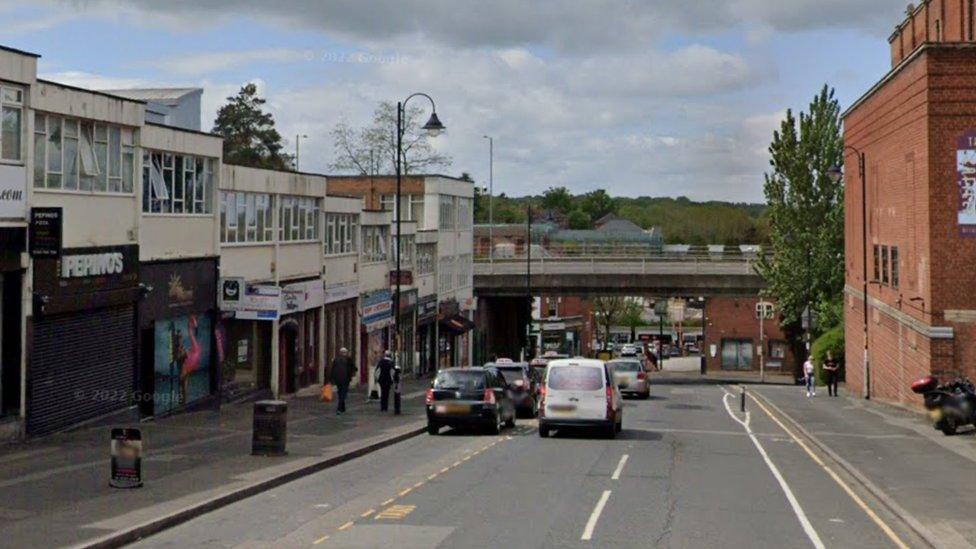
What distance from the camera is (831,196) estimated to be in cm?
7038

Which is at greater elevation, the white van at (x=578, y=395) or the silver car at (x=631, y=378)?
the white van at (x=578, y=395)

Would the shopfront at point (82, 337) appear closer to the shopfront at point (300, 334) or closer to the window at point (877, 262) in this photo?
the shopfront at point (300, 334)

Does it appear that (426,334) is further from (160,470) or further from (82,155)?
(160,470)

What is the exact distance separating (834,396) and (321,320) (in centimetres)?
2016

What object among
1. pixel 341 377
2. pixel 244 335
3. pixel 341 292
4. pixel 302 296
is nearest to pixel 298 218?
pixel 302 296

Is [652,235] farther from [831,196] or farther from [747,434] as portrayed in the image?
[747,434]

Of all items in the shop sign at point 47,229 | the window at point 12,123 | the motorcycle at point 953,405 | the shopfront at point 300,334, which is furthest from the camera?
the shopfront at point 300,334

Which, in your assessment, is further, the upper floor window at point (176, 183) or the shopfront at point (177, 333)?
the upper floor window at point (176, 183)

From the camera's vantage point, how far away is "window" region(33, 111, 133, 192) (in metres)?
24.9

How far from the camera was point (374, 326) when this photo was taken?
164ft

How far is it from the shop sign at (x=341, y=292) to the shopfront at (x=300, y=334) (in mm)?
765

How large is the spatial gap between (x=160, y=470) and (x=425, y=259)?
4281 cm

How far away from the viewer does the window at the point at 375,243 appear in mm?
51319

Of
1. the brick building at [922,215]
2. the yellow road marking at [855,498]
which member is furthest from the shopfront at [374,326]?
the yellow road marking at [855,498]
